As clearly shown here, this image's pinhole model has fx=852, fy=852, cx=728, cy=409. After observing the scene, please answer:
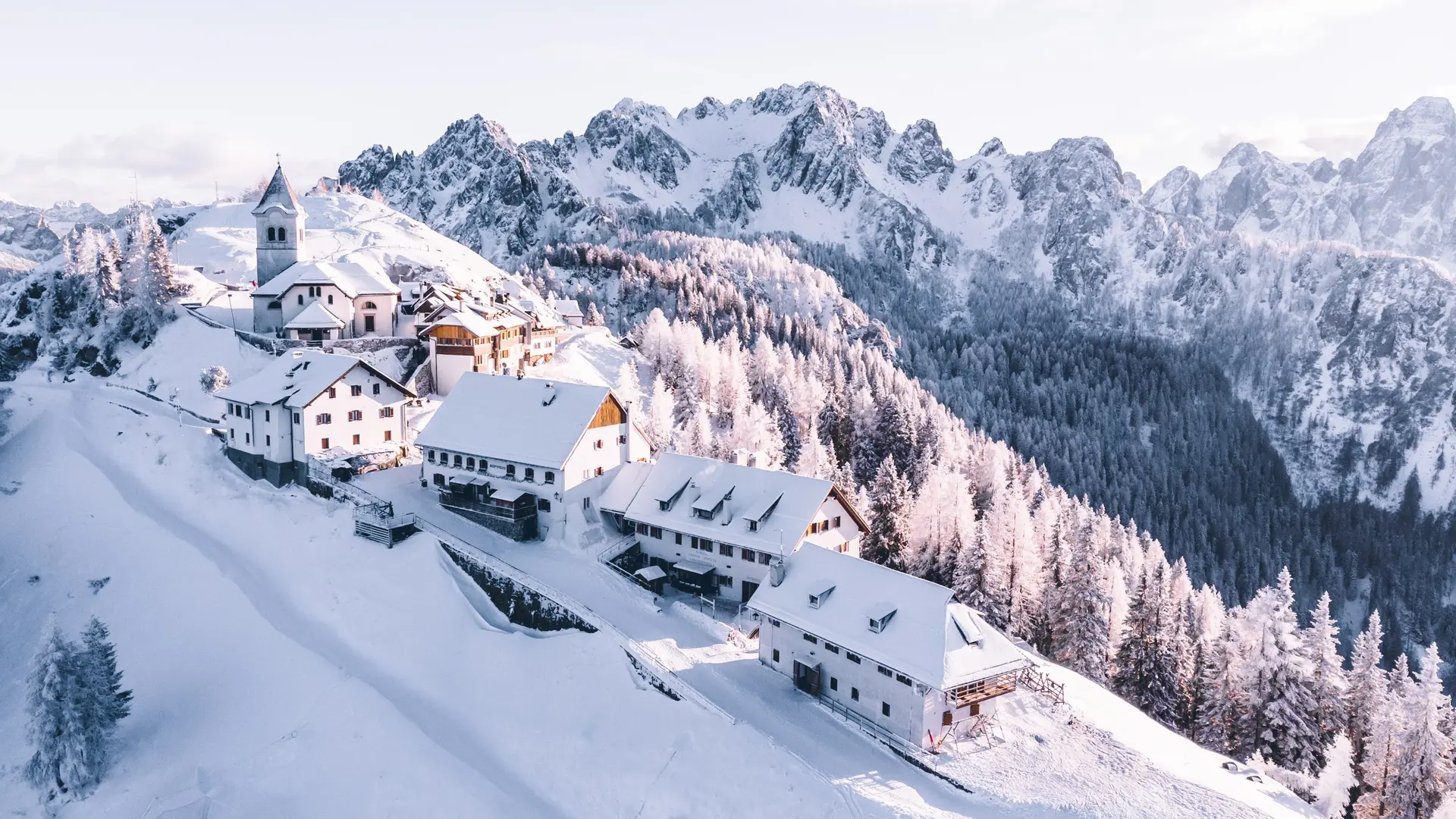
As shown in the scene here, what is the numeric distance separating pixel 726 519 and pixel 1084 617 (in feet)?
91.7

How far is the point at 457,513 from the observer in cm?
5869

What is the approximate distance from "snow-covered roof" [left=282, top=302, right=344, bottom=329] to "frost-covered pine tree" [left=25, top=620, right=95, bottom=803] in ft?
144

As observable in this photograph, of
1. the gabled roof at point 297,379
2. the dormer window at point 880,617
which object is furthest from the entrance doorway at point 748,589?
the gabled roof at point 297,379

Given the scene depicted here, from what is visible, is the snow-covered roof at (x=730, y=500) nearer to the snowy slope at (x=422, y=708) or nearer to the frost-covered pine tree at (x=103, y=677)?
the snowy slope at (x=422, y=708)

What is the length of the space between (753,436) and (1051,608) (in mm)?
36900

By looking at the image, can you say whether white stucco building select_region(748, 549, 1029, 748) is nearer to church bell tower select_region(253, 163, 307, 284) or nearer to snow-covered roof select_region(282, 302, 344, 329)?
snow-covered roof select_region(282, 302, 344, 329)

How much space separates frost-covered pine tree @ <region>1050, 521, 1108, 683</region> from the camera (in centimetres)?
6022

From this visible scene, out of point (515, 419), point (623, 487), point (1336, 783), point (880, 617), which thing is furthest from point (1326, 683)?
point (515, 419)

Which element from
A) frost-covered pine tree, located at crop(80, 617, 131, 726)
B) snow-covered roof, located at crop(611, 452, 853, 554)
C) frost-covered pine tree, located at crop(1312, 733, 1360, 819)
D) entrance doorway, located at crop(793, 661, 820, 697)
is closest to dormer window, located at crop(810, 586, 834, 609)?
entrance doorway, located at crop(793, 661, 820, 697)

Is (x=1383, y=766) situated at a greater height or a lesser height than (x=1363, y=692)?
lesser

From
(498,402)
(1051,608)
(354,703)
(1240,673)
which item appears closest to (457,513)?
(498,402)

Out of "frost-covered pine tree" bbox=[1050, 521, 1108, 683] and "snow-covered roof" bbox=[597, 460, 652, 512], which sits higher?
"snow-covered roof" bbox=[597, 460, 652, 512]

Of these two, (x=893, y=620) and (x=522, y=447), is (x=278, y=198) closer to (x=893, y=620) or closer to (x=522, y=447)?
(x=522, y=447)

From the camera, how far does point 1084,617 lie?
6125cm
